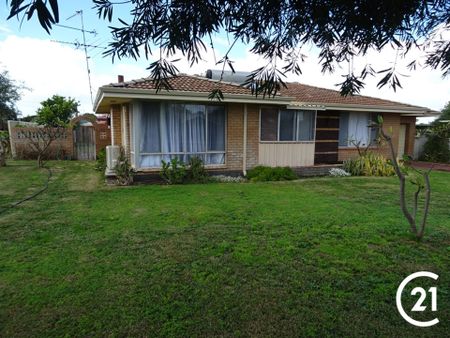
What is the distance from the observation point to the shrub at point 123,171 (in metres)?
9.77

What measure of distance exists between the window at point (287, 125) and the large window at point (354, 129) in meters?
2.34

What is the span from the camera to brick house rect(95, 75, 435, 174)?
10055mm

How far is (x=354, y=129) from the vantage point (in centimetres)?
1481

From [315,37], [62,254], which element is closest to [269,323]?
[315,37]

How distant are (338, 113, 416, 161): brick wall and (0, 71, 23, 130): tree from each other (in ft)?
84.0

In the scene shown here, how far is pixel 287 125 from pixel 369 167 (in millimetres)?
3929

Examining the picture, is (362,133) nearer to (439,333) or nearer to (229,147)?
(229,147)

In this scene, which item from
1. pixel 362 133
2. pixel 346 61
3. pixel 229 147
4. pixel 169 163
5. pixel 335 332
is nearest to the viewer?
pixel 335 332

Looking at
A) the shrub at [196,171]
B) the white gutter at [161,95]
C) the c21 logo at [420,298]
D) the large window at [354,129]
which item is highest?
the white gutter at [161,95]

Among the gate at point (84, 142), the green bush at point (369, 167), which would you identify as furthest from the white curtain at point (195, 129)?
the gate at point (84, 142)

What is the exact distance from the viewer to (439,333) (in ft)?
9.15

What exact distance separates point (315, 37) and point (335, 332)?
279cm

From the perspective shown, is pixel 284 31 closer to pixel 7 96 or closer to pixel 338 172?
pixel 338 172

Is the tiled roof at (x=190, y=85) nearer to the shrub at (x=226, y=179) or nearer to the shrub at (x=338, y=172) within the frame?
the shrub at (x=226, y=179)
